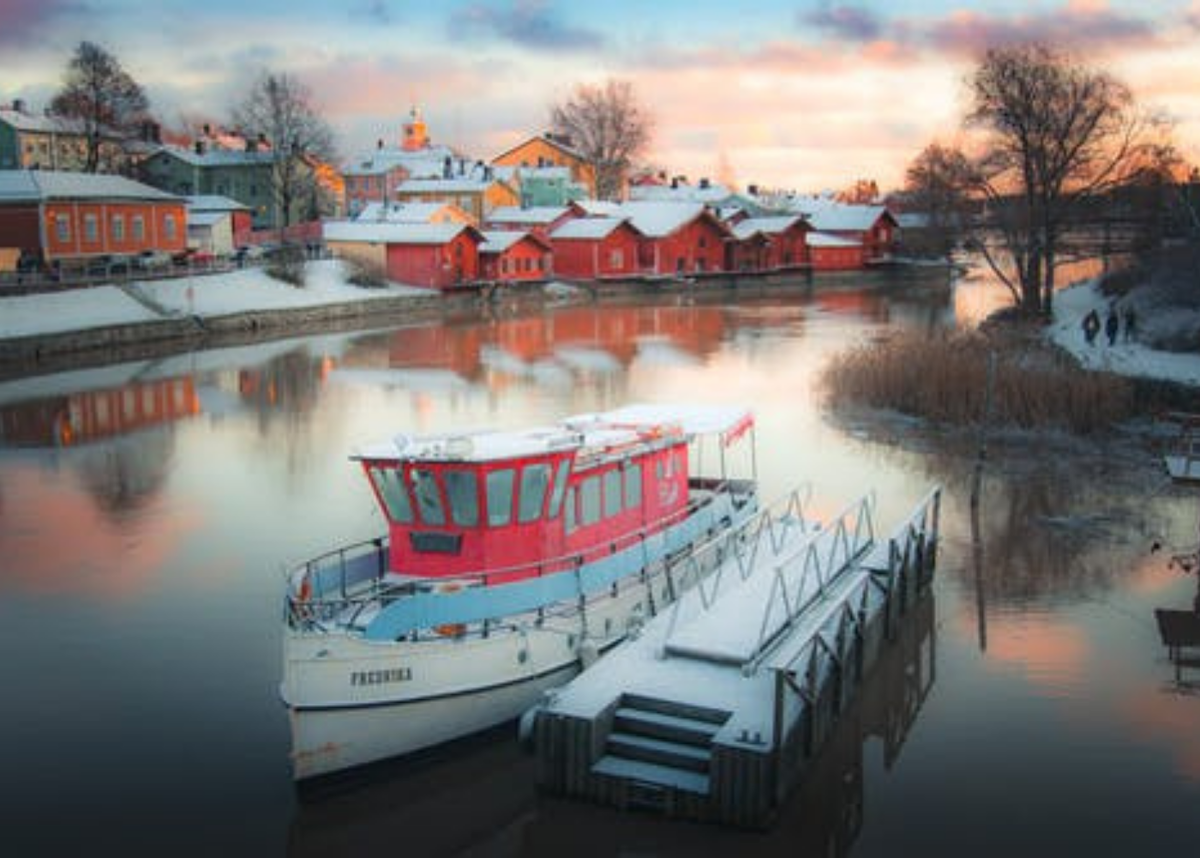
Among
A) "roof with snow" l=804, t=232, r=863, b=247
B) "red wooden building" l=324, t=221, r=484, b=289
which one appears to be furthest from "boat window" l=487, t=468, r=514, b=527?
"roof with snow" l=804, t=232, r=863, b=247

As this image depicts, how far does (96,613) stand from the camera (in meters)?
16.5

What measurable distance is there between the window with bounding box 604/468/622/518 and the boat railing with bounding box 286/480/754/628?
1.13 feet

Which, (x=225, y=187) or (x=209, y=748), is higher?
(x=225, y=187)

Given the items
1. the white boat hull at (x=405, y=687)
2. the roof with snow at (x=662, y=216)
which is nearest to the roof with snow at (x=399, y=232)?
the roof with snow at (x=662, y=216)

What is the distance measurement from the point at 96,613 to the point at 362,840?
23.2 feet

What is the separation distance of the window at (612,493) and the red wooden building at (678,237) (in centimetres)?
5894

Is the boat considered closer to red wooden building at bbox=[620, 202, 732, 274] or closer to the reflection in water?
the reflection in water

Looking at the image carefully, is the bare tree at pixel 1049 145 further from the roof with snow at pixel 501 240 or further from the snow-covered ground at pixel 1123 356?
the roof with snow at pixel 501 240

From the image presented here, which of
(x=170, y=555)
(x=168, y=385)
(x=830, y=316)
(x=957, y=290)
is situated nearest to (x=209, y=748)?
(x=170, y=555)

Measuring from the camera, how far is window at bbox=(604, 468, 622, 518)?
14790 mm

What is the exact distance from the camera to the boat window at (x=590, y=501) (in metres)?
14.4

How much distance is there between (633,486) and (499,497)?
8.54 ft

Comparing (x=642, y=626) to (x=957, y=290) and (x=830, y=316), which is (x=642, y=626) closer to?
(x=830, y=316)

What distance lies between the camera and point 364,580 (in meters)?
14.2
